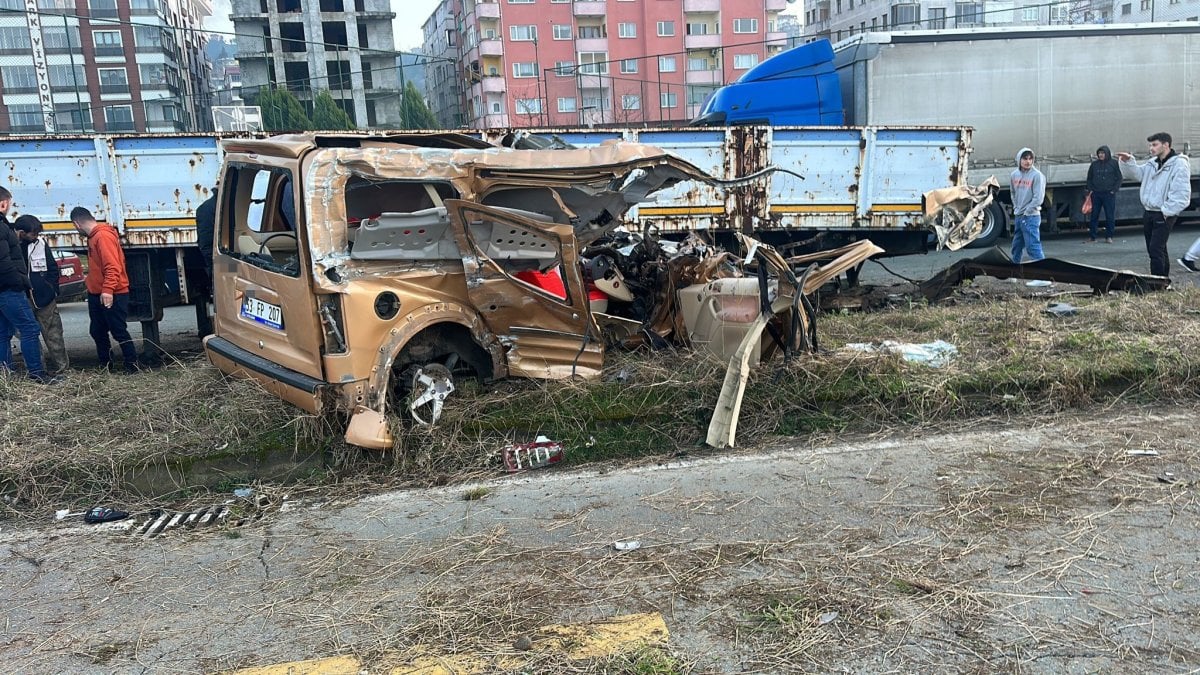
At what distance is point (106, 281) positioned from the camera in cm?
716

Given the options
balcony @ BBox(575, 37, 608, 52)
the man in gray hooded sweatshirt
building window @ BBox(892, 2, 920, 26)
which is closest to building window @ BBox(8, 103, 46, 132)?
the man in gray hooded sweatshirt

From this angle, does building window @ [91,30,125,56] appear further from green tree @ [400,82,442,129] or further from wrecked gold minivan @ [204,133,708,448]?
wrecked gold minivan @ [204,133,708,448]

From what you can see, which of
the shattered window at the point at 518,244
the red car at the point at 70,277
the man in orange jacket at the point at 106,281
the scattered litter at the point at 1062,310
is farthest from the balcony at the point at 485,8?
the shattered window at the point at 518,244

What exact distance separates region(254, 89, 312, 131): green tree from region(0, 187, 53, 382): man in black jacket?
33.1 m

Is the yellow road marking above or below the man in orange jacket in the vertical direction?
below

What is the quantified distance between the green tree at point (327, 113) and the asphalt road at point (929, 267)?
28998mm

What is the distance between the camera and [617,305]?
6629mm

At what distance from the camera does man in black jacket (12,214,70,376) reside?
739 cm

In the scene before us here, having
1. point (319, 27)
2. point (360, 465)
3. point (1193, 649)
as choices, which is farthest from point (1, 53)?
point (1193, 649)

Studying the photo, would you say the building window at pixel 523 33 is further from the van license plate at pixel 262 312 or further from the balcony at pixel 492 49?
the van license plate at pixel 262 312

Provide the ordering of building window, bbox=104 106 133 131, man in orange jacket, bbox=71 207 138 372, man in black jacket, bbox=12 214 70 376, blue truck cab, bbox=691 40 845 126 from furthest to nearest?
building window, bbox=104 106 133 131 → blue truck cab, bbox=691 40 845 126 → man in black jacket, bbox=12 214 70 376 → man in orange jacket, bbox=71 207 138 372

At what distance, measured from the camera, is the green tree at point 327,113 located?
40312 mm

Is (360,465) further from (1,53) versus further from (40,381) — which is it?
(1,53)

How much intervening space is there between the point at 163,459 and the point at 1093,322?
693 cm
